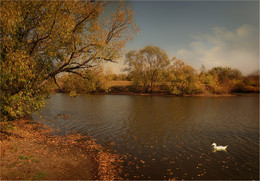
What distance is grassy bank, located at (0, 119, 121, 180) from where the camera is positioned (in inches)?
367

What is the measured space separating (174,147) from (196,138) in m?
3.92

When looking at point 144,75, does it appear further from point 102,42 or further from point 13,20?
point 13,20

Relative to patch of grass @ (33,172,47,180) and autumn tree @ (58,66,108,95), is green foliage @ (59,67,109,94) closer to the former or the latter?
autumn tree @ (58,66,108,95)

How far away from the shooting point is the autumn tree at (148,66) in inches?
2985

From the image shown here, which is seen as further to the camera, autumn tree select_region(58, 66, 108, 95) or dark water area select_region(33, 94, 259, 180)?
autumn tree select_region(58, 66, 108, 95)

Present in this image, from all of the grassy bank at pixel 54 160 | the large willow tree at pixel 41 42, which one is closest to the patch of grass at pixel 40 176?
the grassy bank at pixel 54 160

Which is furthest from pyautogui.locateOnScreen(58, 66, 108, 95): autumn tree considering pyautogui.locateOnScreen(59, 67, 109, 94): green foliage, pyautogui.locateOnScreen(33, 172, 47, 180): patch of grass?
pyautogui.locateOnScreen(33, 172, 47, 180): patch of grass

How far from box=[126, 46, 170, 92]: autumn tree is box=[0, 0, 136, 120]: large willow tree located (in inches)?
2317

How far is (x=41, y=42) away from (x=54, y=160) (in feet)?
32.1

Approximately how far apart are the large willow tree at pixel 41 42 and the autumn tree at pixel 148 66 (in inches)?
2317

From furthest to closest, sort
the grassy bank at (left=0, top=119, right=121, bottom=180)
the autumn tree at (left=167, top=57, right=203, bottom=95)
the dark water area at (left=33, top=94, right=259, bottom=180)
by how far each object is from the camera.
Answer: the autumn tree at (left=167, top=57, right=203, bottom=95), the dark water area at (left=33, top=94, right=259, bottom=180), the grassy bank at (left=0, top=119, right=121, bottom=180)

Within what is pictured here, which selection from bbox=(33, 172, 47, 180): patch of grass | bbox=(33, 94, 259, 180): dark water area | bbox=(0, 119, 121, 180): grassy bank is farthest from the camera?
bbox=(33, 94, 259, 180): dark water area

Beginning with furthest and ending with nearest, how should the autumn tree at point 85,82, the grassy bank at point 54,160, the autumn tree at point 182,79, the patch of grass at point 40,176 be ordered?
the autumn tree at point 182,79, the autumn tree at point 85,82, the grassy bank at point 54,160, the patch of grass at point 40,176

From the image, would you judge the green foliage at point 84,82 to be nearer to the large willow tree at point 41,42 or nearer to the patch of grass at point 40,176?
the large willow tree at point 41,42
